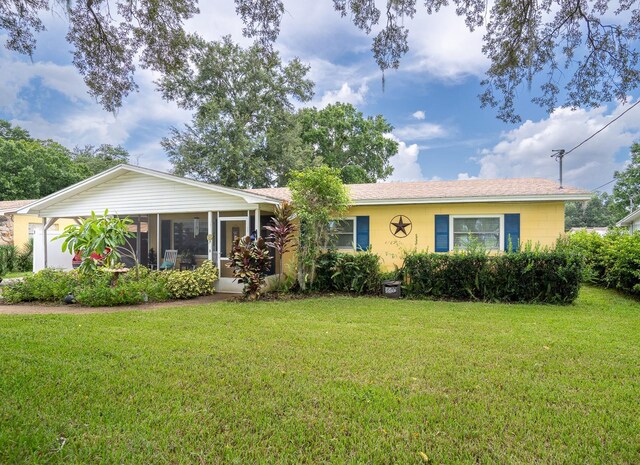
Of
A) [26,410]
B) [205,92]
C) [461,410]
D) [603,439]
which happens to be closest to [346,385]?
[461,410]

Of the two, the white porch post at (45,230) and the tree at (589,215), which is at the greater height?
the tree at (589,215)

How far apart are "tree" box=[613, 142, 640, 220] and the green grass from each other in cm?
3157

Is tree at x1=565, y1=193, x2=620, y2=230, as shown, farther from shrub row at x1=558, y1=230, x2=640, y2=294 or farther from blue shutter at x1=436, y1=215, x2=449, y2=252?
blue shutter at x1=436, y1=215, x2=449, y2=252

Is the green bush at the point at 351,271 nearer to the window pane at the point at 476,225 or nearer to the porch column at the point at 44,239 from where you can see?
the window pane at the point at 476,225

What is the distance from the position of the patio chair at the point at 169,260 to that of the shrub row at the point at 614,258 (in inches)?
431

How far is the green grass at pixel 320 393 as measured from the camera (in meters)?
2.52

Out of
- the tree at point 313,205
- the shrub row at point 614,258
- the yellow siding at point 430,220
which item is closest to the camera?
the shrub row at point 614,258

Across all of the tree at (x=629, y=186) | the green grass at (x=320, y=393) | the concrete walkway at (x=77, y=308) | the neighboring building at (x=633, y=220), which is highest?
→ the tree at (x=629, y=186)

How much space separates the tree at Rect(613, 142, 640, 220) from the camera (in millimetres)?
28905

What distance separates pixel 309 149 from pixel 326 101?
16.2 feet

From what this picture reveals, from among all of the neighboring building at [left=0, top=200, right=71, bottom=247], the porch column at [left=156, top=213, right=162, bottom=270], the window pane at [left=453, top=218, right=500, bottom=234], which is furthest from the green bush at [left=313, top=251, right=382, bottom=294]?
the neighboring building at [left=0, top=200, right=71, bottom=247]

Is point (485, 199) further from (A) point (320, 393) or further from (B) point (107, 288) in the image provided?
(B) point (107, 288)

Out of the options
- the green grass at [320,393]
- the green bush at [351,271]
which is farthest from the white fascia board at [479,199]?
the green grass at [320,393]

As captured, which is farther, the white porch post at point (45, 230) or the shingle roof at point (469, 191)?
the white porch post at point (45, 230)
